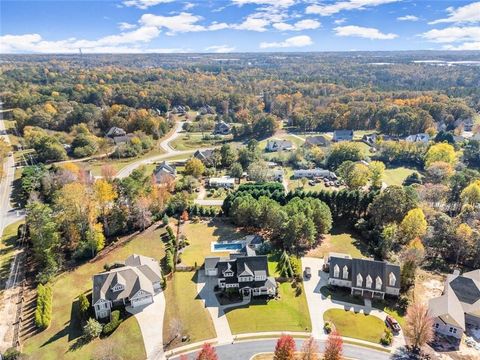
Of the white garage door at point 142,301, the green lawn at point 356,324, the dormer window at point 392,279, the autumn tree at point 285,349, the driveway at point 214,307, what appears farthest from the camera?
the dormer window at point 392,279

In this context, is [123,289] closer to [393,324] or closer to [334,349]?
[334,349]

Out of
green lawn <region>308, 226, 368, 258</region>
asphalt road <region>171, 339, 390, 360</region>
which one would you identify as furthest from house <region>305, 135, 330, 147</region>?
asphalt road <region>171, 339, 390, 360</region>

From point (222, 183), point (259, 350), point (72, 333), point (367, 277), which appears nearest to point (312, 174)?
point (222, 183)

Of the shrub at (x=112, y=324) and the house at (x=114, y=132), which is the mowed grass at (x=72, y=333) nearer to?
Answer: the shrub at (x=112, y=324)

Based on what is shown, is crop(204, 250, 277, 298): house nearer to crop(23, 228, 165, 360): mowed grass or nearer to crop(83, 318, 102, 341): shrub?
crop(23, 228, 165, 360): mowed grass

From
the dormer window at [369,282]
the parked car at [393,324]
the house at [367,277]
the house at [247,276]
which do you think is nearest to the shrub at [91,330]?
the house at [247,276]

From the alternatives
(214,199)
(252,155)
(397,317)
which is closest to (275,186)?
(214,199)
